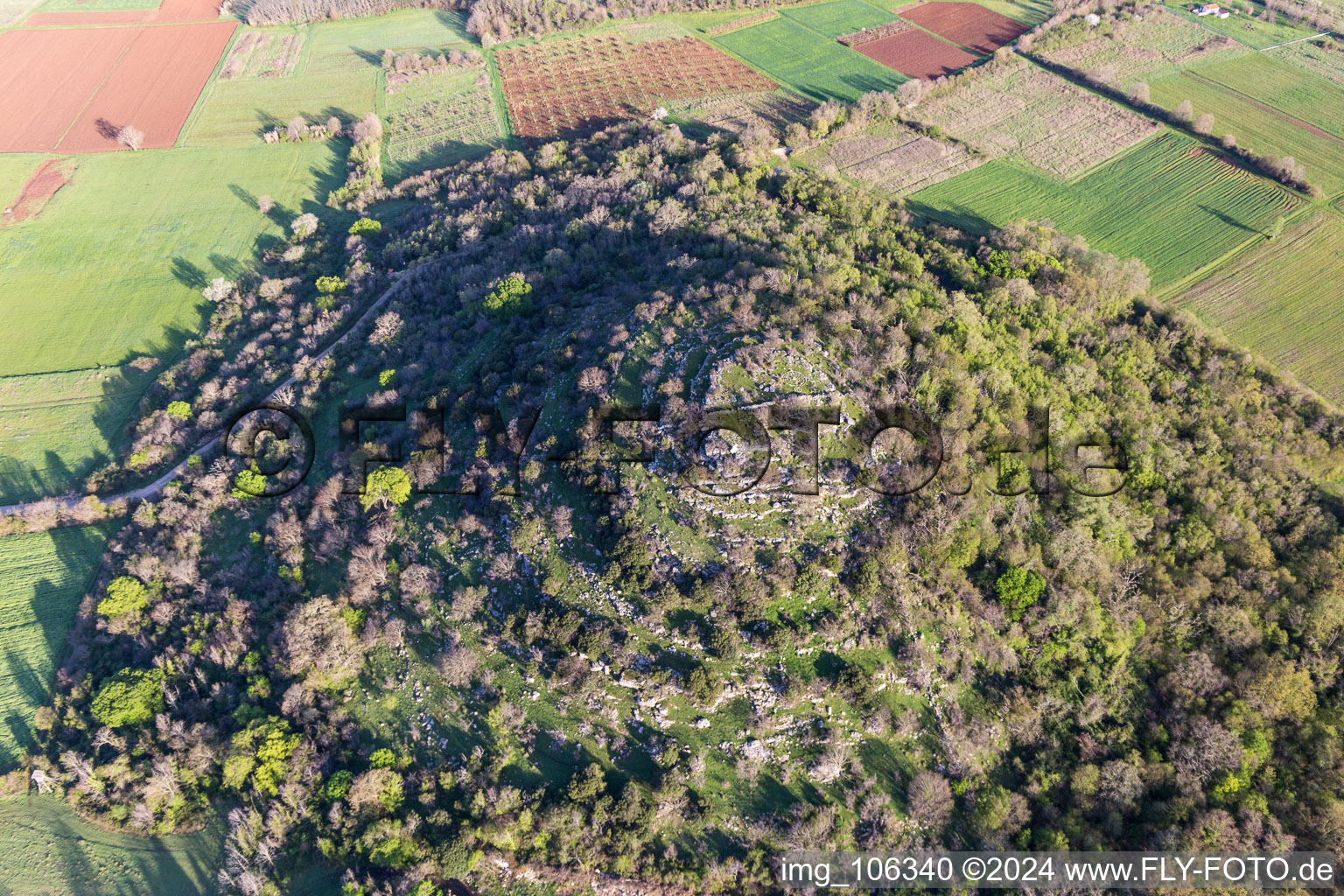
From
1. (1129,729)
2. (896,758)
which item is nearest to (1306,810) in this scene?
(1129,729)

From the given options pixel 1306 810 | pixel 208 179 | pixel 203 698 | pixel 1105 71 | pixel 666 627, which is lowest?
pixel 203 698

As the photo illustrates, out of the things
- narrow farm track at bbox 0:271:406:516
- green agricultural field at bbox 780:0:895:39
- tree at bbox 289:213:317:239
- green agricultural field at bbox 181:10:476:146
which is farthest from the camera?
green agricultural field at bbox 780:0:895:39

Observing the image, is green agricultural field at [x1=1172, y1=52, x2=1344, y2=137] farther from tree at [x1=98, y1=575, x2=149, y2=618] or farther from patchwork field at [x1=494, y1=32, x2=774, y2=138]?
tree at [x1=98, y1=575, x2=149, y2=618]

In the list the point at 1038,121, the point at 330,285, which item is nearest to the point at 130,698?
the point at 330,285

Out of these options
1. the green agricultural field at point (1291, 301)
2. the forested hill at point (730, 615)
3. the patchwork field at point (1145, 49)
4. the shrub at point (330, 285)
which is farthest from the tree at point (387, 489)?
the patchwork field at point (1145, 49)

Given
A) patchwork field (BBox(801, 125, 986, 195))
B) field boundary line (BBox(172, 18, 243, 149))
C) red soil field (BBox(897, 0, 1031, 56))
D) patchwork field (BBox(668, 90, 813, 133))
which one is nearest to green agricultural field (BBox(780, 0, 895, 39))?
red soil field (BBox(897, 0, 1031, 56))

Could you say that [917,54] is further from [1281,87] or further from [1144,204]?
[1281,87]

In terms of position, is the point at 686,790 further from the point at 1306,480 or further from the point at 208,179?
the point at 208,179
